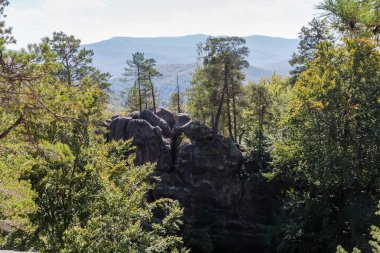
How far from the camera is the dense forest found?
8844mm

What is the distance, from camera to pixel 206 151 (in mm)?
34750

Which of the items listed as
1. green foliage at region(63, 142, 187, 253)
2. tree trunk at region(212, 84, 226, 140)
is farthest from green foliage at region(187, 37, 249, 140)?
green foliage at region(63, 142, 187, 253)

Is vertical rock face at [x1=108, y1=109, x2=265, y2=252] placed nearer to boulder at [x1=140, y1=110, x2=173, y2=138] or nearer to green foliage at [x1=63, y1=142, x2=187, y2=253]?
boulder at [x1=140, y1=110, x2=173, y2=138]

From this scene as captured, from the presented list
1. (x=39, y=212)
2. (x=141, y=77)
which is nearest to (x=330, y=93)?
(x=39, y=212)

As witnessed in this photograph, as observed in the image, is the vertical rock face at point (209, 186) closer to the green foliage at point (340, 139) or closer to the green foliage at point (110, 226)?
the green foliage at point (340, 139)

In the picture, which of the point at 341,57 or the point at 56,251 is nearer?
the point at 56,251

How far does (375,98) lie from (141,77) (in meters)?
38.1

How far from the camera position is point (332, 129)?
22.7 meters

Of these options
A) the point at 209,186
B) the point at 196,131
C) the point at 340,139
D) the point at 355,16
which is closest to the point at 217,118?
the point at 196,131

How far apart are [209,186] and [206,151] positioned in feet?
→ 11.8

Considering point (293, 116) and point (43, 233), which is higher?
point (293, 116)

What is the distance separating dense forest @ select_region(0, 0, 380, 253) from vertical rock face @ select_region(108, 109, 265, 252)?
34 centimetres

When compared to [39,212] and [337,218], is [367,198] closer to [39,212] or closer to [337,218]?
[337,218]

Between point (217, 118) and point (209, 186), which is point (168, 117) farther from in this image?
point (209, 186)
